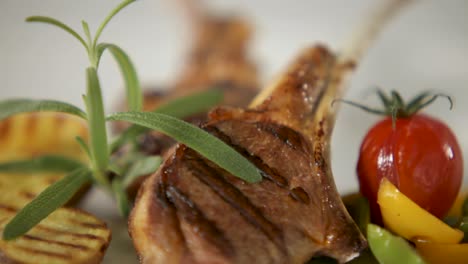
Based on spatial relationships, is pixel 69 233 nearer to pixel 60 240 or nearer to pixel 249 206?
pixel 60 240

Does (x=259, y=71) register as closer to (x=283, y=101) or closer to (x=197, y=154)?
(x=283, y=101)

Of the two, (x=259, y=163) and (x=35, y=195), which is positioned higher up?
(x=259, y=163)

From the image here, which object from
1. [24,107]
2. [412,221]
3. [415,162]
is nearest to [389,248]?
[412,221]

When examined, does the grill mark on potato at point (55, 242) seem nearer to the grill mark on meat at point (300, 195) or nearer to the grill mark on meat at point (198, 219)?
the grill mark on meat at point (198, 219)

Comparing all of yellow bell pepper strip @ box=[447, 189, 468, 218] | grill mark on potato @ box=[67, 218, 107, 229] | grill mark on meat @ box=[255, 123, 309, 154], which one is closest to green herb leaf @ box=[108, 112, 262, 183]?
grill mark on meat @ box=[255, 123, 309, 154]

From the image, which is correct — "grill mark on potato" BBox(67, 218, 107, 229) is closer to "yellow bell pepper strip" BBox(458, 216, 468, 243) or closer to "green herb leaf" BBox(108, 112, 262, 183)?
"green herb leaf" BBox(108, 112, 262, 183)

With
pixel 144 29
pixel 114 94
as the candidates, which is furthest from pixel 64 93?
pixel 144 29
